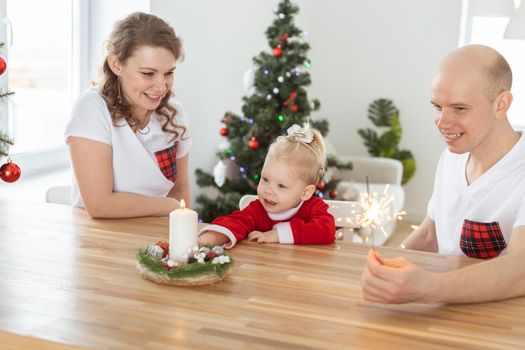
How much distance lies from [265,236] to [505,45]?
16.7 ft

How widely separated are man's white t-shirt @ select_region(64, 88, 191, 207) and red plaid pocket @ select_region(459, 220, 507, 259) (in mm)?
1049

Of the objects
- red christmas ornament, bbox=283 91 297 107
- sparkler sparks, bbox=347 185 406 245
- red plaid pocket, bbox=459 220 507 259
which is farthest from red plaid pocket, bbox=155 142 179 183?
red christmas ornament, bbox=283 91 297 107

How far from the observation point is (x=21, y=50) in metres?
3.54

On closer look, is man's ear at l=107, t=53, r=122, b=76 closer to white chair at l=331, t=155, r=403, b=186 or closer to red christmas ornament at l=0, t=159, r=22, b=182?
red christmas ornament at l=0, t=159, r=22, b=182

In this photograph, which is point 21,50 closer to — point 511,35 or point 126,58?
point 126,58

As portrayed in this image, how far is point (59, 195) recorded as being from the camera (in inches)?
104

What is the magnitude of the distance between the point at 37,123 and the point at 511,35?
370 centimetres

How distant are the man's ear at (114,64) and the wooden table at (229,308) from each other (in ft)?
2.35

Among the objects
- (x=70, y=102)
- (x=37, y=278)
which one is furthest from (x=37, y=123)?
(x=37, y=278)

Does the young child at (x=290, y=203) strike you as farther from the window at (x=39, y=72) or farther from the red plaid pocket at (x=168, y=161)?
the window at (x=39, y=72)

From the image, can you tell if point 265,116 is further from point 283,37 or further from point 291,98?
point 283,37

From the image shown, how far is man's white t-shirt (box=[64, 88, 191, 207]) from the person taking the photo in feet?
7.31

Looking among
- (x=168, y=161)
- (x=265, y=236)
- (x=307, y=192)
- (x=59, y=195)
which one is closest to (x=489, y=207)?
(x=307, y=192)

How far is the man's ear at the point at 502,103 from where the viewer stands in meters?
1.93
